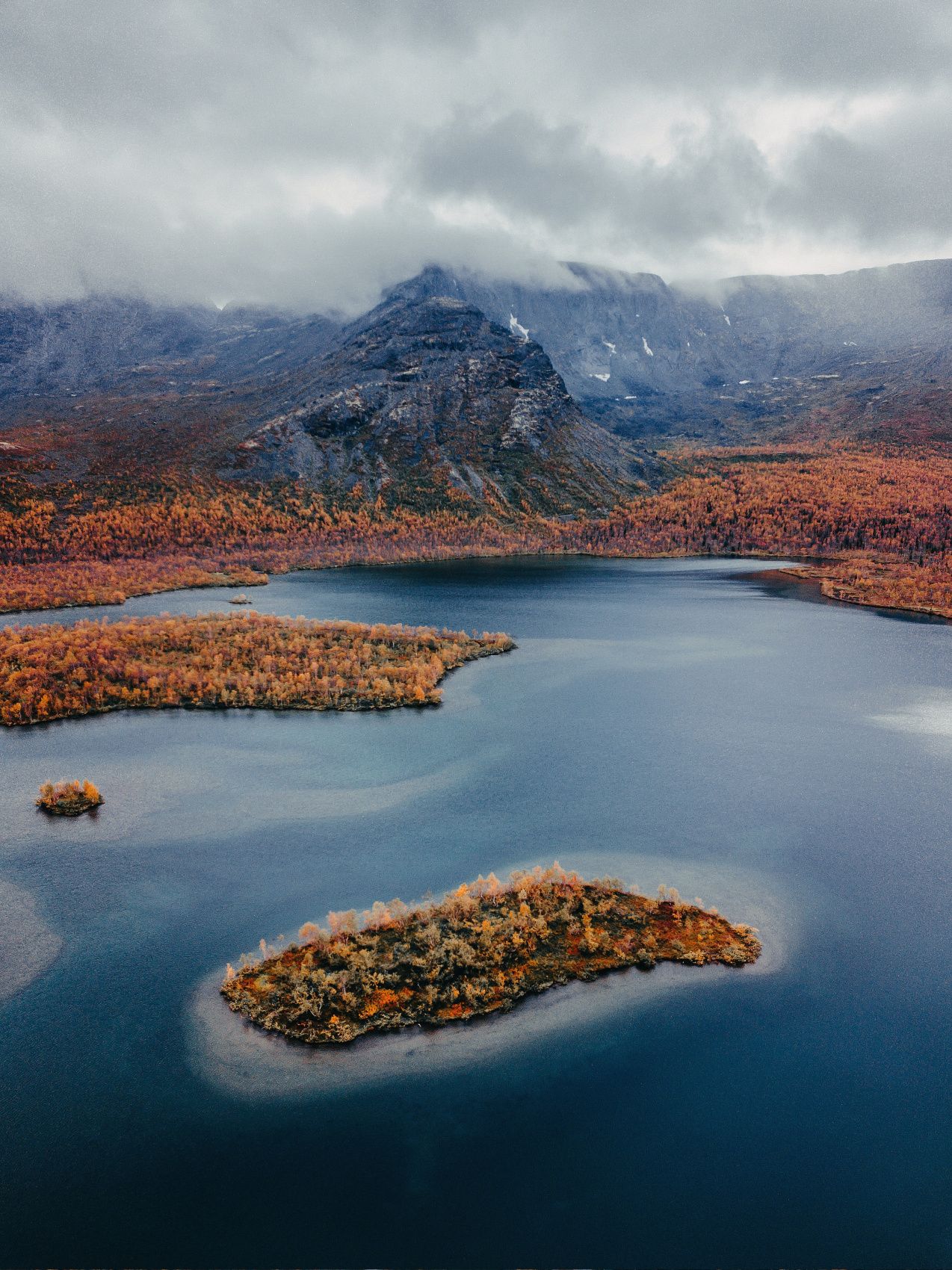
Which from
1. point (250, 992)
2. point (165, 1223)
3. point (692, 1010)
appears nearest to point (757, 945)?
point (692, 1010)

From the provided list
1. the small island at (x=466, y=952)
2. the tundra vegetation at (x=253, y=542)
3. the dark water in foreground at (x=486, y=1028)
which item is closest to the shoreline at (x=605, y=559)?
the tundra vegetation at (x=253, y=542)

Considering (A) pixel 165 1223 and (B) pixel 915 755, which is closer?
(A) pixel 165 1223

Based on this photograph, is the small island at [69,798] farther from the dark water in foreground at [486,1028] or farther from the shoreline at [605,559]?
the shoreline at [605,559]

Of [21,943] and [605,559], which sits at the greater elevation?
[605,559]

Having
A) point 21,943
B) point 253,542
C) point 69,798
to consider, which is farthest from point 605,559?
point 21,943

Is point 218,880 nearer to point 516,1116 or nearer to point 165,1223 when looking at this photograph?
point 165,1223

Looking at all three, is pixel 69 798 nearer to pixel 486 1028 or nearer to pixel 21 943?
pixel 21 943
